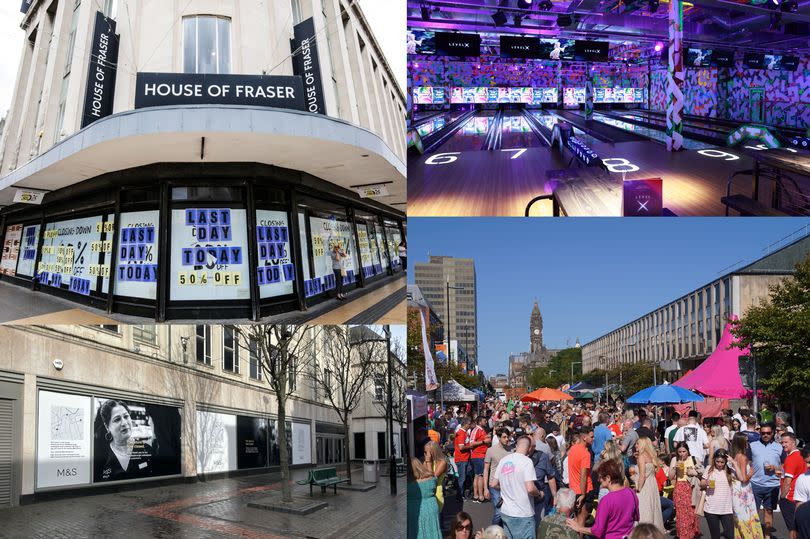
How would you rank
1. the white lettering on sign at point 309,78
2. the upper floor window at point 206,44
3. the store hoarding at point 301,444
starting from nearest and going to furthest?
1. the store hoarding at point 301,444
2. the white lettering on sign at point 309,78
3. the upper floor window at point 206,44

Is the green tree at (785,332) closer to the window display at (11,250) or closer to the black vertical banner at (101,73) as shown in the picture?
the black vertical banner at (101,73)

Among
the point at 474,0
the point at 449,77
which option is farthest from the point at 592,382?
the point at 474,0

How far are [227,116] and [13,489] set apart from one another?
170 inches

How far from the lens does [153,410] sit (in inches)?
309

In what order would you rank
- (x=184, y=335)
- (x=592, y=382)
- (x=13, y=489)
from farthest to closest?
(x=592, y=382) → (x=184, y=335) → (x=13, y=489)

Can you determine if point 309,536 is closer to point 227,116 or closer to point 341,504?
point 341,504

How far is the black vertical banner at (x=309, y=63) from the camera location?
8.65m

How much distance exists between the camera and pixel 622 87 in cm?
694

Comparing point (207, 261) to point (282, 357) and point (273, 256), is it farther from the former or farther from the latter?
point (282, 357)

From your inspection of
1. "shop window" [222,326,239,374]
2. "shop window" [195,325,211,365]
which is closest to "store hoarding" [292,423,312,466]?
"shop window" [222,326,239,374]

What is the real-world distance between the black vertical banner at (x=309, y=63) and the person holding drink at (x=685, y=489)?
5.73m

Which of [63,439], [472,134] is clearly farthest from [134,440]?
[472,134]

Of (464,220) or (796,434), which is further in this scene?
(796,434)

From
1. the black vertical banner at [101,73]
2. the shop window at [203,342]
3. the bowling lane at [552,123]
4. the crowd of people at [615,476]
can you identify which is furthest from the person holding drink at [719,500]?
the black vertical banner at [101,73]
